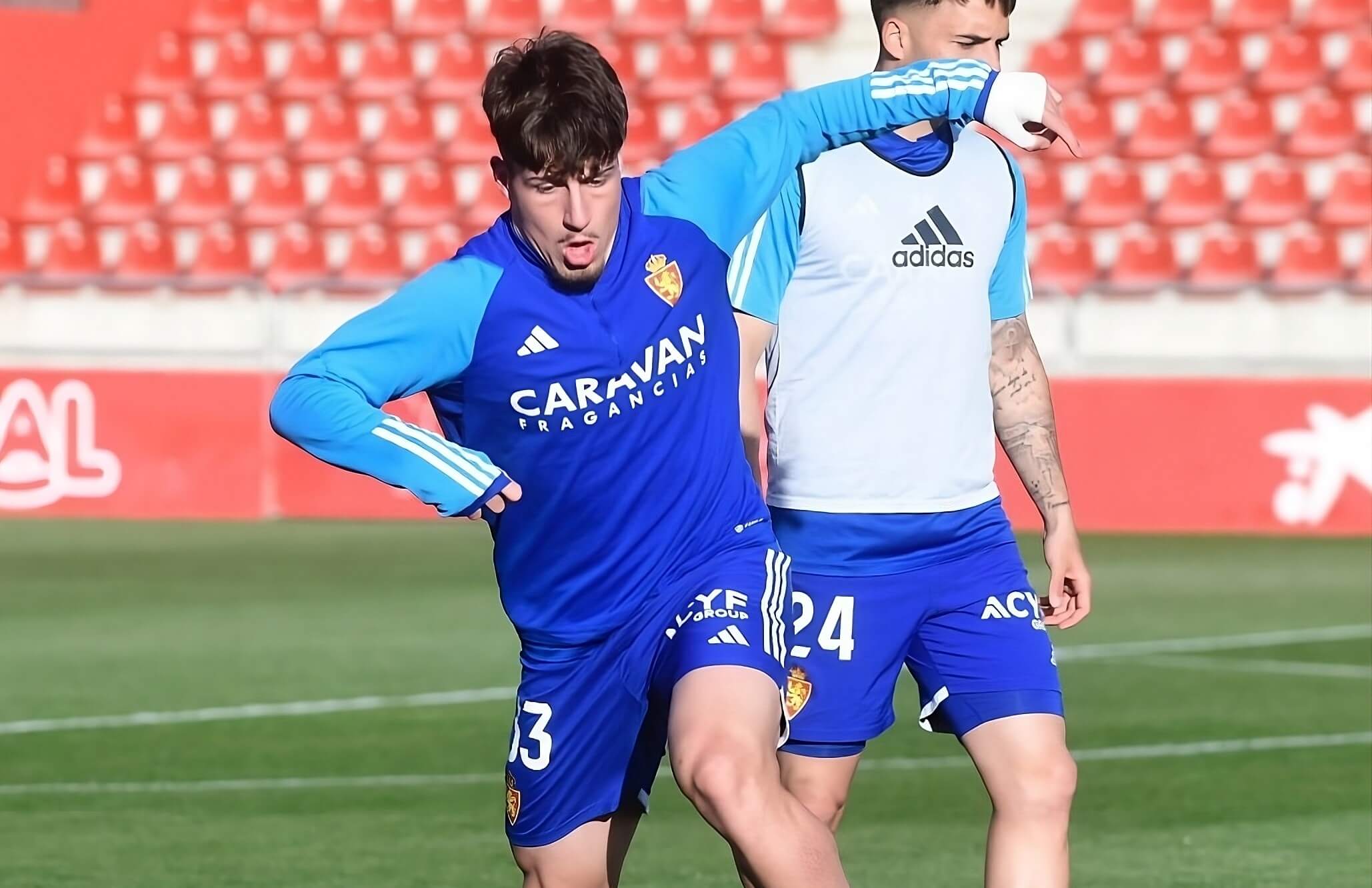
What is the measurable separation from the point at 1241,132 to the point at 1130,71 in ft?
4.01

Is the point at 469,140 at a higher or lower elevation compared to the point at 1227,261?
higher

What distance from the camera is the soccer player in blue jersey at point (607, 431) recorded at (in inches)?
178

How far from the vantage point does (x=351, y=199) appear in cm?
2373

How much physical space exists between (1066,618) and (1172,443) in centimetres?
1155

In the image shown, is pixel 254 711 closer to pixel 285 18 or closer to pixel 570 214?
pixel 570 214

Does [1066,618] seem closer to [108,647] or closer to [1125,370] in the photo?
[108,647]

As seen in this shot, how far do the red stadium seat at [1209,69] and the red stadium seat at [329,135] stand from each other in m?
7.56

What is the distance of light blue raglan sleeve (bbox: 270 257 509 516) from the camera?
173 inches

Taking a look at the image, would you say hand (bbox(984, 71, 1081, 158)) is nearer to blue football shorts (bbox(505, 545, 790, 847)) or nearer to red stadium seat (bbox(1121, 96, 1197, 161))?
blue football shorts (bbox(505, 545, 790, 847))

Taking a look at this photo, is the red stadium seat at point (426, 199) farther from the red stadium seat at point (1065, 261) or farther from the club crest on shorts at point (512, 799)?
the club crest on shorts at point (512, 799)

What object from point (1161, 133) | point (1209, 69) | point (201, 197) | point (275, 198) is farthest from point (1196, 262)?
point (201, 197)

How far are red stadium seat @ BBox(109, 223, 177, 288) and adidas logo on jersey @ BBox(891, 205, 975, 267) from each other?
18.8 meters

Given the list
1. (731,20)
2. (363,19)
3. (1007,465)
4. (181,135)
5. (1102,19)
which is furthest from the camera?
(363,19)

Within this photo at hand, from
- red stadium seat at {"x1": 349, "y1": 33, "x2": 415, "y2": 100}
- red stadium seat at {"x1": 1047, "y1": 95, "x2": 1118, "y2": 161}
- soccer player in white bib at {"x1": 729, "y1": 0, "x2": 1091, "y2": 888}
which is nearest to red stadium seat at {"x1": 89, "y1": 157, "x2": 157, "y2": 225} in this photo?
red stadium seat at {"x1": 349, "y1": 33, "x2": 415, "y2": 100}
